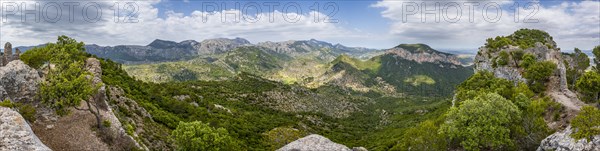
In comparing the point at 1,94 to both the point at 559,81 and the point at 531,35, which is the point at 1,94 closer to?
the point at 559,81

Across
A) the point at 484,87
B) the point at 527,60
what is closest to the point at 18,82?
the point at 484,87

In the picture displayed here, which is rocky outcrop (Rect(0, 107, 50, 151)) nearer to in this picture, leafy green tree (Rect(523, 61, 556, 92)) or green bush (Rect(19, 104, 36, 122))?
green bush (Rect(19, 104, 36, 122))

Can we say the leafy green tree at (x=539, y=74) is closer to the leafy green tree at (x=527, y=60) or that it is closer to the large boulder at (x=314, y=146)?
the leafy green tree at (x=527, y=60)

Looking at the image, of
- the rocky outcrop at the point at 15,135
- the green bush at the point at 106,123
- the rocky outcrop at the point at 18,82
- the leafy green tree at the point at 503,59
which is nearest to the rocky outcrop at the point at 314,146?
the green bush at the point at 106,123

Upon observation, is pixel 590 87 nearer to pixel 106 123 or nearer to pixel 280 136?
pixel 106 123

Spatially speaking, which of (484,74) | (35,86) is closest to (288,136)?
(484,74)

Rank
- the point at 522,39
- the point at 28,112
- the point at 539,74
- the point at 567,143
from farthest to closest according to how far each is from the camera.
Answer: the point at 522,39
the point at 539,74
the point at 567,143
the point at 28,112
